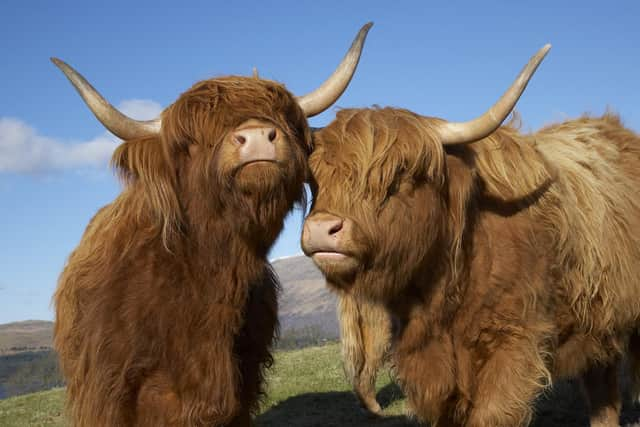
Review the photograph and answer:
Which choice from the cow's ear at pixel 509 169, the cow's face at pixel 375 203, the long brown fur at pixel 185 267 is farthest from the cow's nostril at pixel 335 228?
the cow's ear at pixel 509 169

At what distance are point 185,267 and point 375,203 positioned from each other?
1.08 meters

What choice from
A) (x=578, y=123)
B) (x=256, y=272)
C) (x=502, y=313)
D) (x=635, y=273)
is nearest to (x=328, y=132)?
(x=256, y=272)

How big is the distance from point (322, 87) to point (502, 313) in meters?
1.76

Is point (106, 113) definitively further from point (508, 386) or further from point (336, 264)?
point (508, 386)

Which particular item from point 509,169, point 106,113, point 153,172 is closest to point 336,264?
point 153,172

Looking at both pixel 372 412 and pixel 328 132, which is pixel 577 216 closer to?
pixel 328 132

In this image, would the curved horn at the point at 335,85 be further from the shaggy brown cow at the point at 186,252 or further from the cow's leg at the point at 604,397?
the cow's leg at the point at 604,397

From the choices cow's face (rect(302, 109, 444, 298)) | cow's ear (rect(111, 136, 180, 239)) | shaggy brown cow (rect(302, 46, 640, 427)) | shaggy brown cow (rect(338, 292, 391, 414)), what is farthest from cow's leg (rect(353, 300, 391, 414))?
cow's ear (rect(111, 136, 180, 239))

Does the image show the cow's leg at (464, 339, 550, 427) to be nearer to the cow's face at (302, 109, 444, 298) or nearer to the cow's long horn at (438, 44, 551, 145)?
the cow's face at (302, 109, 444, 298)

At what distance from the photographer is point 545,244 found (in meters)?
3.62

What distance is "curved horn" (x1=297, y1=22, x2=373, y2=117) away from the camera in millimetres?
3951

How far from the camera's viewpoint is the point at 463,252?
3508 mm

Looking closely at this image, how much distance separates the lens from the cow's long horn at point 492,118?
130 inches

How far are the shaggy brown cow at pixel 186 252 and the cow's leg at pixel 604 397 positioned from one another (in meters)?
3.07
